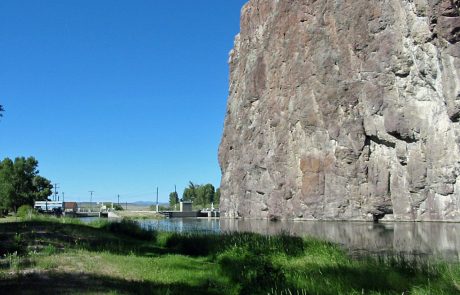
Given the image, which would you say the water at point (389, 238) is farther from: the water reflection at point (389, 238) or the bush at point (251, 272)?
the bush at point (251, 272)

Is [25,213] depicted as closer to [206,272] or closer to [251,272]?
[206,272]

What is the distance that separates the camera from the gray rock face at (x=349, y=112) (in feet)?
218

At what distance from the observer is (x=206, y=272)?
16.4 m

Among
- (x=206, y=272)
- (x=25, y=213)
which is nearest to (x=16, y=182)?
(x=25, y=213)

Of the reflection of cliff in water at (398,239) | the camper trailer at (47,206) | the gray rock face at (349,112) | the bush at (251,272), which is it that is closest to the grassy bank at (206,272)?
the bush at (251,272)

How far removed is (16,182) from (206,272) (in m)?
89.5

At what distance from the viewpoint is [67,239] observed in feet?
69.3

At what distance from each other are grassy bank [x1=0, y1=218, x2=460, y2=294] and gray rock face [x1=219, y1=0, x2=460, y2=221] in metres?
52.0

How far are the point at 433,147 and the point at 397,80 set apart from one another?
1274 centimetres

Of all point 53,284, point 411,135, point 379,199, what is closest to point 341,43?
point 411,135

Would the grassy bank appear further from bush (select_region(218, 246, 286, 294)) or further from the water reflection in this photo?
the water reflection

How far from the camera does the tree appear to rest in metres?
90.2

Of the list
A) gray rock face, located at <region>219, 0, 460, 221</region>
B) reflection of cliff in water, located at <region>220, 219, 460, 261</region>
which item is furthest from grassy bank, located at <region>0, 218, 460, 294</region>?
gray rock face, located at <region>219, 0, 460, 221</region>

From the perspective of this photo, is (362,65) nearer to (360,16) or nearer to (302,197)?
(360,16)
